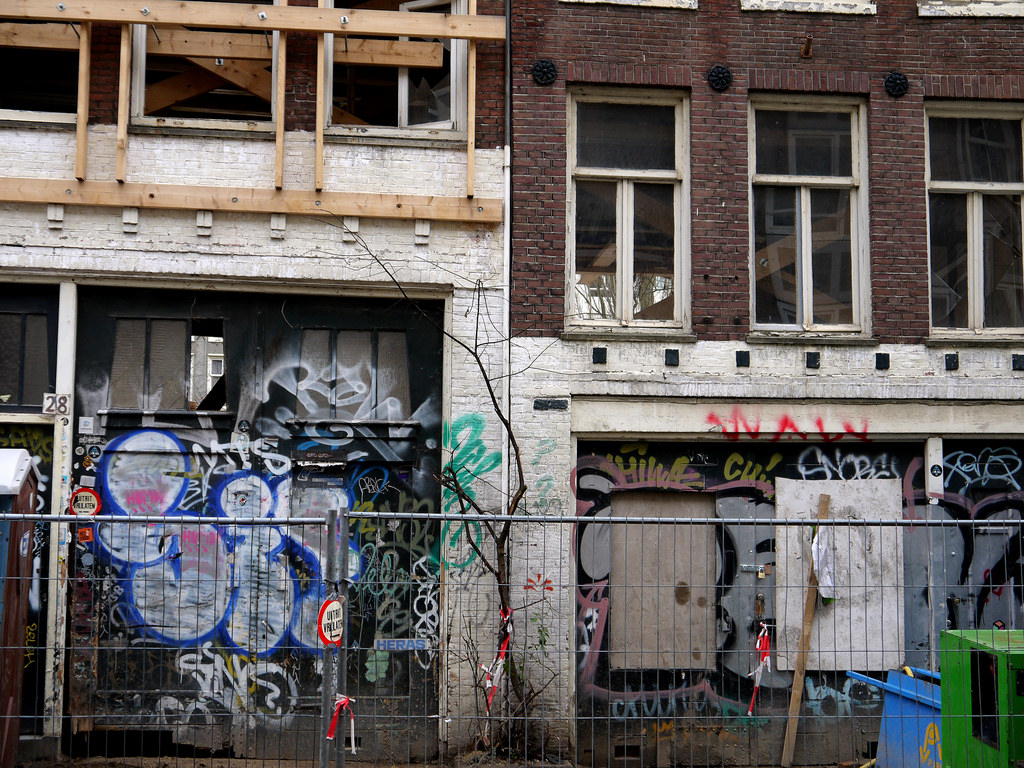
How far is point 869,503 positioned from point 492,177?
4.44m

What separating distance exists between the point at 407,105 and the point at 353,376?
2509 mm

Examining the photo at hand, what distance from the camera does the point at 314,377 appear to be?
8125 mm

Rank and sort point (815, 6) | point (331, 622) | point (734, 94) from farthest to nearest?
1. point (815, 6)
2. point (734, 94)
3. point (331, 622)

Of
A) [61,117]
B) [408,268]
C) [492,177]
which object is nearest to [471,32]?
[492,177]

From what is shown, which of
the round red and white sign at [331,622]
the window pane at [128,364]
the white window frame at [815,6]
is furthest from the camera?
the white window frame at [815,6]

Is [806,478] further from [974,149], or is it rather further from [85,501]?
[85,501]

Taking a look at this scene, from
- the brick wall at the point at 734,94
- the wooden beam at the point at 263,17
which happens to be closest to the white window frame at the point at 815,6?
the brick wall at the point at 734,94

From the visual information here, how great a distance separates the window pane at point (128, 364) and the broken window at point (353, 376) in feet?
4.48

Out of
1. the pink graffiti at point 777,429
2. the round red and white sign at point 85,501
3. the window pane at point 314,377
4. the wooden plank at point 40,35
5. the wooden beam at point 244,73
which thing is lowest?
the round red and white sign at point 85,501

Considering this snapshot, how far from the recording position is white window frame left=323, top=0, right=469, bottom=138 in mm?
8133

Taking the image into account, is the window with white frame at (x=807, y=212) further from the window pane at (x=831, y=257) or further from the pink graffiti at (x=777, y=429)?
the pink graffiti at (x=777, y=429)

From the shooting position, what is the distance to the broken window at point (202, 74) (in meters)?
8.05

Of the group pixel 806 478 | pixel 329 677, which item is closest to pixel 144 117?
pixel 329 677

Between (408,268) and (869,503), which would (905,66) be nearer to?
(869,503)
